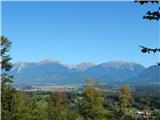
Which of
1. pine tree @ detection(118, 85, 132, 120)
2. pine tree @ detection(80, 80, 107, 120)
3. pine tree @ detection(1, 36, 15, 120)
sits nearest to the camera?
pine tree @ detection(1, 36, 15, 120)

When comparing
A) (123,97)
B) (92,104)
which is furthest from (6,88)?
(123,97)

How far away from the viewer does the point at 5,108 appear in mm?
63625

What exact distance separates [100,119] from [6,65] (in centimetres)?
1781

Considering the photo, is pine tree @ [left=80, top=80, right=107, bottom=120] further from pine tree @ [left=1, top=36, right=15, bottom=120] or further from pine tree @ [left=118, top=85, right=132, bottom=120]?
pine tree @ [left=118, top=85, right=132, bottom=120]

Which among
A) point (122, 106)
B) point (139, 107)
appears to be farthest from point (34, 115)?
point (139, 107)

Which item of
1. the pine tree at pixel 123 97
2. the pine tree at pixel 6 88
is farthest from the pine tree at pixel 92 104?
the pine tree at pixel 123 97

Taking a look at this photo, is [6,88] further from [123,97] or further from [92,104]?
[123,97]

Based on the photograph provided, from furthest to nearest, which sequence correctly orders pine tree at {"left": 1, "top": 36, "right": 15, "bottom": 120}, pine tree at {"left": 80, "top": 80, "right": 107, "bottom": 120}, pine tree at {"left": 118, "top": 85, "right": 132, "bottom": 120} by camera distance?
1. pine tree at {"left": 118, "top": 85, "right": 132, "bottom": 120}
2. pine tree at {"left": 80, "top": 80, "right": 107, "bottom": 120}
3. pine tree at {"left": 1, "top": 36, "right": 15, "bottom": 120}

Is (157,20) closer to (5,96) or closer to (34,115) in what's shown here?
(5,96)

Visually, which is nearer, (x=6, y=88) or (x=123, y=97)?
(x=6, y=88)

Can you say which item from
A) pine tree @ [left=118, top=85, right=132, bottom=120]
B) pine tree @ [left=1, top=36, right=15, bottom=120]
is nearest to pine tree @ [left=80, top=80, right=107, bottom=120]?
pine tree @ [left=1, top=36, right=15, bottom=120]

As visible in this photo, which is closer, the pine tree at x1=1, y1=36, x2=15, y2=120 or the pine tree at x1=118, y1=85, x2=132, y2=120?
the pine tree at x1=1, y1=36, x2=15, y2=120

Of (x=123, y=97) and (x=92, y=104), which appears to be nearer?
(x=92, y=104)

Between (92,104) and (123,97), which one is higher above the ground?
(123,97)
